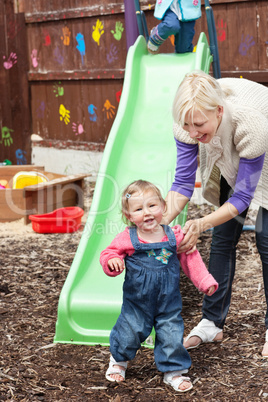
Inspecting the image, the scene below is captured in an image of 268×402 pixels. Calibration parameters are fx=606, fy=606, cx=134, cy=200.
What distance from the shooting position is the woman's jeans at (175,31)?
5.14m

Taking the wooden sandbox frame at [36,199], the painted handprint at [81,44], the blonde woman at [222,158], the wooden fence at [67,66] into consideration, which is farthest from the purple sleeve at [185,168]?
the painted handprint at [81,44]

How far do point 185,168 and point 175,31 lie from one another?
2.48 metres

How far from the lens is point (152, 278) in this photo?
285 centimetres

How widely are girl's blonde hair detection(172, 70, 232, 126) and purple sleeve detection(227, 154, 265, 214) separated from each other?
342 millimetres

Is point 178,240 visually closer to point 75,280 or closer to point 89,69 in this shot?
point 75,280

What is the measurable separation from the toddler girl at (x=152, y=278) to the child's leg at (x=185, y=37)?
281 cm

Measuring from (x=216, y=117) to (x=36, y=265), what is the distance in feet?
8.58

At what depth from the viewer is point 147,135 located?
4.75 m

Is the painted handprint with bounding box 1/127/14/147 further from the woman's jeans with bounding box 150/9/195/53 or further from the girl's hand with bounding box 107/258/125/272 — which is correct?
the girl's hand with bounding box 107/258/125/272

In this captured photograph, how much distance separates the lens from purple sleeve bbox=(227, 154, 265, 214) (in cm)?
285

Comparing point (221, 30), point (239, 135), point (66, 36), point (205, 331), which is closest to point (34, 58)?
point (66, 36)

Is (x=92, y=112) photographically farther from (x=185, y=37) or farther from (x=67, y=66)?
(x=185, y=37)

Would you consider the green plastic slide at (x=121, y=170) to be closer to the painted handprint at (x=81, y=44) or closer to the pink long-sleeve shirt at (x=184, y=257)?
the pink long-sleeve shirt at (x=184, y=257)

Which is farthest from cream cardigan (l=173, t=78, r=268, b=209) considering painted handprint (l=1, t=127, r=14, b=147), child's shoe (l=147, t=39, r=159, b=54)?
painted handprint (l=1, t=127, r=14, b=147)
